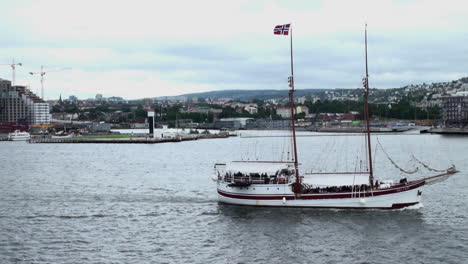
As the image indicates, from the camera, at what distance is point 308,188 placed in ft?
120

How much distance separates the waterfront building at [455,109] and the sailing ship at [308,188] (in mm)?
136967

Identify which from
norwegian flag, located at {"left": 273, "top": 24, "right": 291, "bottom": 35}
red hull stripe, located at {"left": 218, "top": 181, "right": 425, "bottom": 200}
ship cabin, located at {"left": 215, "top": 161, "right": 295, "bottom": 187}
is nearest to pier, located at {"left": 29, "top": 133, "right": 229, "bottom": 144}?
ship cabin, located at {"left": 215, "top": 161, "right": 295, "bottom": 187}

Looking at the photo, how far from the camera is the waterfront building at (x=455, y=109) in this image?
167m

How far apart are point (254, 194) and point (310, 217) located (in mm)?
4474

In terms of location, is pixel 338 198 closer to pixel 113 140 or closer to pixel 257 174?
pixel 257 174

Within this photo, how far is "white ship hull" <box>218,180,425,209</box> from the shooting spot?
3519 centimetres

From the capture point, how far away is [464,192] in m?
42.2

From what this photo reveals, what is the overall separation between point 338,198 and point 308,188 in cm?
207

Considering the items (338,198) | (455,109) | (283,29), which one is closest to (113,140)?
(283,29)

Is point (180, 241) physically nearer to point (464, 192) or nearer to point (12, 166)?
point (464, 192)

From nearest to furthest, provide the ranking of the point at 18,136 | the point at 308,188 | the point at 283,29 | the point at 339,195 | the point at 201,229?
the point at 201,229 → the point at 339,195 → the point at 308,188 → the point at 283,29 → the point at 18,136

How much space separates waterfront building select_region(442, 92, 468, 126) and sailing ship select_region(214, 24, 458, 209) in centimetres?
13697

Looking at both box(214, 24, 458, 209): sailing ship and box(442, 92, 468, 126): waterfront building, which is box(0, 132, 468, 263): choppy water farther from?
box(442, 92, 468, 126): waterfront building

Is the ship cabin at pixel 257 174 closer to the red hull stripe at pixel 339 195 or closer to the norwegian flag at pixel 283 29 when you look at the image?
the red hull stripe at pixel 339 195
